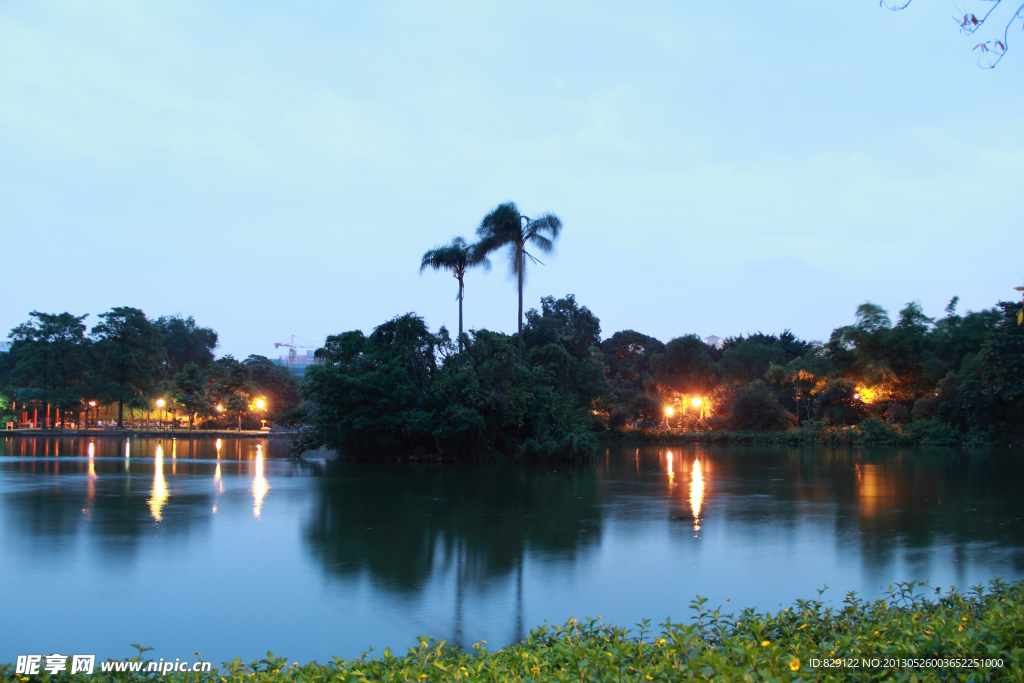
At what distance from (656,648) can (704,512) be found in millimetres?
9240

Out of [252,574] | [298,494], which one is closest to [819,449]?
[298,494]

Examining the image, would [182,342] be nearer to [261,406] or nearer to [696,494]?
[261,406]

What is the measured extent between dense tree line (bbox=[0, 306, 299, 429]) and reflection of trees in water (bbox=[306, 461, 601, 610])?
1350 inches

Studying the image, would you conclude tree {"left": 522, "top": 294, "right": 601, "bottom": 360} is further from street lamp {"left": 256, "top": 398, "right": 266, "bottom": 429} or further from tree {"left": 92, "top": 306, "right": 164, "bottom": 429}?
tree {"left": 92, "top": 306, "right": 164, "bottom": 429}

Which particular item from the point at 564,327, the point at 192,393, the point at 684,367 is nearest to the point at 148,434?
the point at 192,393

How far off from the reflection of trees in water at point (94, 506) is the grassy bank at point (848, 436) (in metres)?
25.8

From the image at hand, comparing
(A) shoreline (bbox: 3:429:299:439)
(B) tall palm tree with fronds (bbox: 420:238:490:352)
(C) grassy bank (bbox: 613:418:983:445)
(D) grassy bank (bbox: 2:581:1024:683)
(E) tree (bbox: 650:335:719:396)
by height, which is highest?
(B) tall palm tree with fronds (bbox: 420:238:490:352)

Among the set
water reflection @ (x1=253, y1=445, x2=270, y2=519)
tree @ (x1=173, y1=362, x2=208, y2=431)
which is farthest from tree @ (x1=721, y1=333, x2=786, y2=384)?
water reflection @ (x1=253, y1=445, x2=270, y2=519)

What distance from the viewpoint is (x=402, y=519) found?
11766 millimetres

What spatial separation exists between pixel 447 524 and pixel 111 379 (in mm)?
49062

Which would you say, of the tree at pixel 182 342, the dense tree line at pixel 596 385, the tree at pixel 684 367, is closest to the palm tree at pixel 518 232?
the dense tree line at pixel 596 385

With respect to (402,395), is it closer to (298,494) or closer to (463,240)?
(463,240)

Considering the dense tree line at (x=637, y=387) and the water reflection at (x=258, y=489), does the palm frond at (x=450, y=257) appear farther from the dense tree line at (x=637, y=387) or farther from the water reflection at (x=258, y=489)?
the water reflection at (x=258, y=489)

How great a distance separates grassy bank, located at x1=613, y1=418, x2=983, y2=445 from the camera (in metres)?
33.1
